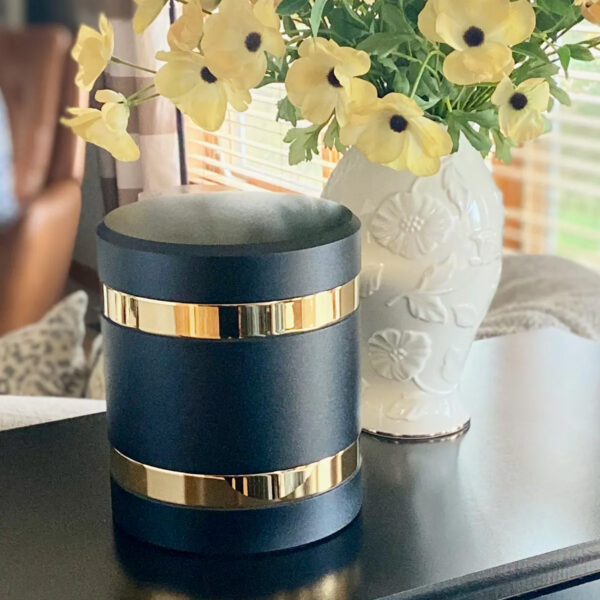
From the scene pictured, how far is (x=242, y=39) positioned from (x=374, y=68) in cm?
11

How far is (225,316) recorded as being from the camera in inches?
25.4

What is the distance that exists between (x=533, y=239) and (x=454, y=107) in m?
2.59

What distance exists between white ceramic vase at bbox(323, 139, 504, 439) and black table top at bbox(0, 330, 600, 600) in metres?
0.05

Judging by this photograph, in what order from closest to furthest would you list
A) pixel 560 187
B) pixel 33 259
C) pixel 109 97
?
pixel 109 97, pixel 33 259, pixel 560 187

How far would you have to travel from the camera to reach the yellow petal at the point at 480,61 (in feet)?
2.15

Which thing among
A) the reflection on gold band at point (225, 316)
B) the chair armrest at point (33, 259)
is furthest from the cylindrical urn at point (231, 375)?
the chair armrest at point (33, 259)

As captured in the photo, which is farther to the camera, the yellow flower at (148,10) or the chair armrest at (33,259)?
the chair armrest at (33,259)

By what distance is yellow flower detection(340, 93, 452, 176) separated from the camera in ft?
2.19

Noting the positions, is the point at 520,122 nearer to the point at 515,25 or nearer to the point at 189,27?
the point at 515,25

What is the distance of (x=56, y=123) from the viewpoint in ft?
9.08

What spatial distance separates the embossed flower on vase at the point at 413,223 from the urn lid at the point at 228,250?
7 centimetres

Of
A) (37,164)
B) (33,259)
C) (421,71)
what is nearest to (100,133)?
(421,71)

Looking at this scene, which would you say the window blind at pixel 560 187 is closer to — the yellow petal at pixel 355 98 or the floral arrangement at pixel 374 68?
the floral arrangement at pixel 374 68

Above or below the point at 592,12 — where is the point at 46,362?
below
